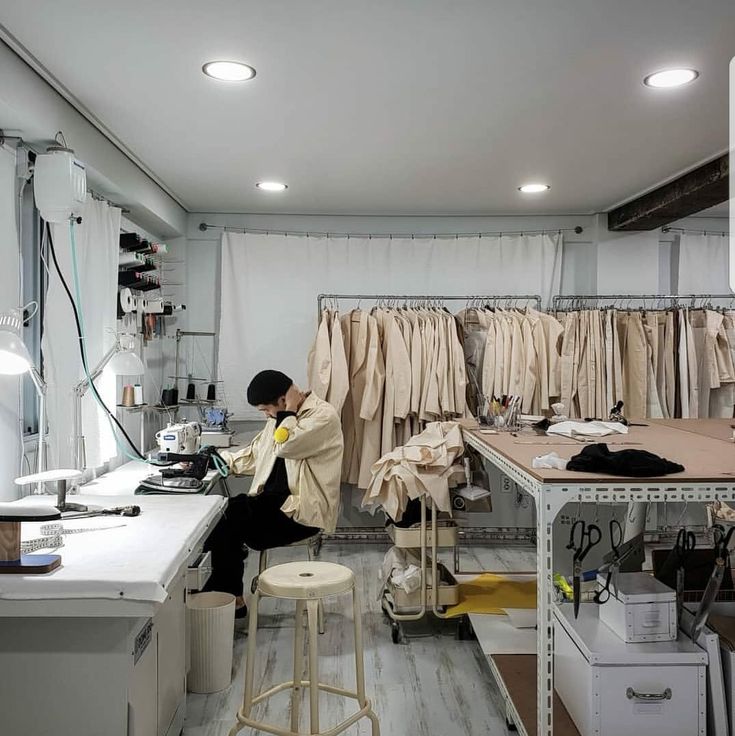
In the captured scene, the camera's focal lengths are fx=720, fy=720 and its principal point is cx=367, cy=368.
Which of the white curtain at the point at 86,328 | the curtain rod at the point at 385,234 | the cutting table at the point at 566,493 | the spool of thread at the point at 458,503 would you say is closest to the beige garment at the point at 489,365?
the curtain rod at the point at 385,234

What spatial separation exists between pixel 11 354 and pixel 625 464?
6.45 feet

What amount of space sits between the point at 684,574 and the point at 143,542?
1.82m

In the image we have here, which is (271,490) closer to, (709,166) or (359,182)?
(359,182)

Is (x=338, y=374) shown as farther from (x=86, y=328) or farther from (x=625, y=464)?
(x=625, y=464)

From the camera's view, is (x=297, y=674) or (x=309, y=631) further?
(x=297, y=674)

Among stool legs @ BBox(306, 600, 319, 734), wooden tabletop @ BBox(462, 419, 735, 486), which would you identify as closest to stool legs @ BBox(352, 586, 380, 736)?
stool legs @ BBox(306, 600, 319, 734)

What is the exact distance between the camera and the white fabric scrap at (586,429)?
3252 millimetres

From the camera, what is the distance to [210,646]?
295 centimetres

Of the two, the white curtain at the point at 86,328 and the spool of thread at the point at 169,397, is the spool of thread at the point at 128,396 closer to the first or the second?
the white curtain at the point at 86,328

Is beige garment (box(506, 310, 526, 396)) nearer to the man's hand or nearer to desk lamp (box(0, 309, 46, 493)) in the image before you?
the man's hand

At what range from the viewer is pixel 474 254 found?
5578mm

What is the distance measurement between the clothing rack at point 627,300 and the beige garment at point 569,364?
0.39m

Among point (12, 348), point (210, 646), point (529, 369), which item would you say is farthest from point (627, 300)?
point (12, 348)

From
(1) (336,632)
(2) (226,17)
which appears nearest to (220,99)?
(2) (226,17)
